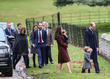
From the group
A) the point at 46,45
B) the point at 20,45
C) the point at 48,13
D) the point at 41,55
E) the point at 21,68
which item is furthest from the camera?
the point at 48,13

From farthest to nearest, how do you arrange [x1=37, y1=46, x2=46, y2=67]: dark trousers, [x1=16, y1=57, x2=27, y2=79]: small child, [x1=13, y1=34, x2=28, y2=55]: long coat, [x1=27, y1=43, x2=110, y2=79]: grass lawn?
[x1=37, y1=46, x2=46, y2=67]: dark trousers < [x1=13, y1=34, x2=28, y2=55]: long coat < [x1=16, y1=57, x2=27, y2=79]: small child < [x1=27, y1=43, x2=110, y2=79]: grass lawn

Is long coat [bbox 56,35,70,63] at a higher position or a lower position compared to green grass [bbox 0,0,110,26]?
higher

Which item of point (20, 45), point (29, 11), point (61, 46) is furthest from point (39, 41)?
point (29, 11)

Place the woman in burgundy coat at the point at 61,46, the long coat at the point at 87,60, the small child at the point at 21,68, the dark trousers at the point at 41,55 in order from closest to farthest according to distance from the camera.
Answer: the small child at the point at 21,68
the woman in burgundy coat at the point at 61,46
the long coat at the point at 87,60
the dark trousers at the point at 41,55

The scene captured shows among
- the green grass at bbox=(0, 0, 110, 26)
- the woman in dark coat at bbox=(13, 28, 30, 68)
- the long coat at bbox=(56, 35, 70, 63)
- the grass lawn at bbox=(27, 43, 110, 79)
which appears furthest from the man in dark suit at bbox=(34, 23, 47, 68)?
the green grass at bbox=(0, 0, 110, 26)

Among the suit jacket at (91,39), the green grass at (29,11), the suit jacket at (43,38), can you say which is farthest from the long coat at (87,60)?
the green grass at (29,11)

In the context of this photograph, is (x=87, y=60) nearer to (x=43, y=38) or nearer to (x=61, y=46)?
(x=61, y=46)

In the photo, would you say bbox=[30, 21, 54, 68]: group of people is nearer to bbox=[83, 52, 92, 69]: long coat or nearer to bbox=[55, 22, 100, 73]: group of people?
bbox=[55, 22, 100, 73]: group of people

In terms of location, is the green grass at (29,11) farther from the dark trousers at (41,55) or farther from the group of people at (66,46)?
the group of people at (66,46)

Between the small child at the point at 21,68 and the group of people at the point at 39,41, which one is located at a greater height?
the group of people at the point at 39,41

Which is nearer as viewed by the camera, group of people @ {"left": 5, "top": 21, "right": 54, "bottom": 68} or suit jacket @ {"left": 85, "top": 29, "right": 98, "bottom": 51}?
suit jacket @ {"left": 85, "top": 29, "right": 98, "bottom": 51}

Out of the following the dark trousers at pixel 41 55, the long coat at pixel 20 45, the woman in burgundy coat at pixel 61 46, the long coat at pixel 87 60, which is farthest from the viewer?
the dark trousers at pixel 41 55

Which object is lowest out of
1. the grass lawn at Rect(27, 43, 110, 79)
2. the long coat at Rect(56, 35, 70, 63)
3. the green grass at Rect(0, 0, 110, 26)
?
the green grass at Rect(0, 0, 110, 26)

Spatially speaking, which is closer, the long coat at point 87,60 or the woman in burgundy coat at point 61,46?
the woman in burgundy coat at point 61,46
